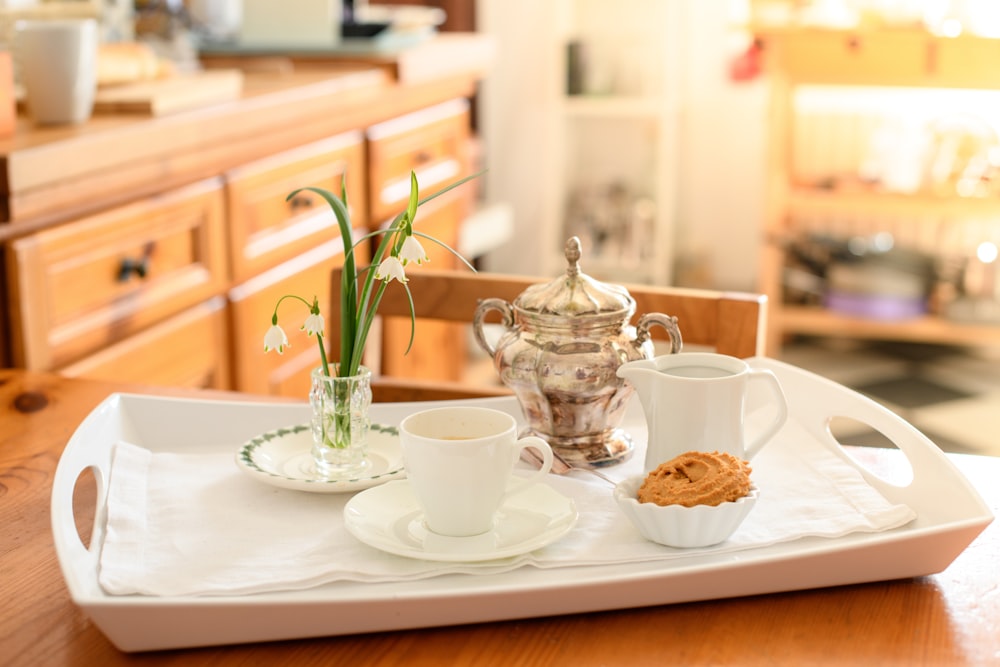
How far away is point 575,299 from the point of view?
91 centimetres

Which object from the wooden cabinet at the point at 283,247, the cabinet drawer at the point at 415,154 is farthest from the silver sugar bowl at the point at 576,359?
the cabinet drawer at the point at 415,154

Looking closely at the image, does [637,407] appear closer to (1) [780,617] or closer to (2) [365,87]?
(1) [780,617]

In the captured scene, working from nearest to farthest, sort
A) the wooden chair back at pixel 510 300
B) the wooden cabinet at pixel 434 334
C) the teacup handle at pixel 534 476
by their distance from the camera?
the teacup handle at pixel 534 476, the wooden chair back at pixel 510 300, the wooden cabinet at pixel 434 334

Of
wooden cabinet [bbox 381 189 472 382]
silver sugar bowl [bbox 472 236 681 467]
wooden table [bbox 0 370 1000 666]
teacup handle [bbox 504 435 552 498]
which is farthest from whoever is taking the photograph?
wooden cabinet [bbox 381 189 472 382]

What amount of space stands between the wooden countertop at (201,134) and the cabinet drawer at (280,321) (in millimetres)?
208

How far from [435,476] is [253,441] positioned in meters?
0.23

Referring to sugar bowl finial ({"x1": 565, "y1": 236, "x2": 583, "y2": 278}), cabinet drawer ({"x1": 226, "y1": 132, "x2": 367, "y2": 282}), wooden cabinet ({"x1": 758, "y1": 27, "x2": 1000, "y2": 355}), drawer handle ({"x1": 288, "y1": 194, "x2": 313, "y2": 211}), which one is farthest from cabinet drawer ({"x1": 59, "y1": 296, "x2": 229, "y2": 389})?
wooden cabinet ({"x1": 758, "y1": 27, "x2": 1000, "y2": 355})

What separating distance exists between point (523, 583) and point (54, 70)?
1213 mm

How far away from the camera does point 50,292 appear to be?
1.44 m

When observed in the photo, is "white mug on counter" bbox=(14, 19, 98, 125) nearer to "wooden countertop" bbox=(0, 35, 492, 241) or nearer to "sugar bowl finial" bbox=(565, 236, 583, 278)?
"wooden countertop" bbox=(0, 35, 492, 241)

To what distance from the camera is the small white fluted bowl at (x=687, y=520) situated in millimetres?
734

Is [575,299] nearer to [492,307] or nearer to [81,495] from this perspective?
[492,307]

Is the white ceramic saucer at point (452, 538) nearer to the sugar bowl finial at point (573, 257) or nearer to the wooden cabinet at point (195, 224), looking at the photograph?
the sugar bowl finial at point (573, 257)

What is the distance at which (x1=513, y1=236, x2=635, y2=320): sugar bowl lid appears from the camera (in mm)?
902
